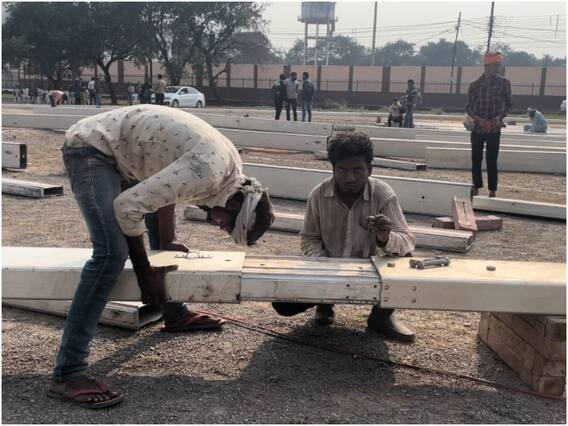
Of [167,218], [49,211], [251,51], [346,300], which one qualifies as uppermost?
[251,51]

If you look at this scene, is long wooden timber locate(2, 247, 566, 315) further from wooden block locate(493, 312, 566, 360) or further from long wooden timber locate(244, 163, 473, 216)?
long wooden timber locate(244, 163, 473, 216)

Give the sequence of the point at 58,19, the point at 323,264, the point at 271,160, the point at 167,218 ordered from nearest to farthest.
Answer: the point at 323,264
the point at 167,218
the point at 271,160
the point at 58,19

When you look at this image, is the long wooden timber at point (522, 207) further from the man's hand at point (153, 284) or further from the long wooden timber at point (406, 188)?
the man's hand at point (153, 284)

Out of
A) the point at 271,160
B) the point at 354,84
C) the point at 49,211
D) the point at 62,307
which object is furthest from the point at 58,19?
the point at 62,307

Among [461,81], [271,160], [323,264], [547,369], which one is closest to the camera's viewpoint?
[547,369]

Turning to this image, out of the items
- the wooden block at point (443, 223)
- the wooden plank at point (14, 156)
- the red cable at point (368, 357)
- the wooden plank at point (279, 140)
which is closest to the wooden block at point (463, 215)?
the wooden block at point (443, 223)

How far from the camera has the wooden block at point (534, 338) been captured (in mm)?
3047

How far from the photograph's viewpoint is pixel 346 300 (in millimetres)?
3113

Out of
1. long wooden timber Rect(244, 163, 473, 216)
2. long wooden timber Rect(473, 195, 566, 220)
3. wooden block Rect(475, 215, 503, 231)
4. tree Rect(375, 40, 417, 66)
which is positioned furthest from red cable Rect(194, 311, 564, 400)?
tree Rect(375, 40, 417, 66)

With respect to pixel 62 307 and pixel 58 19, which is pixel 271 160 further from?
pixel 58 19

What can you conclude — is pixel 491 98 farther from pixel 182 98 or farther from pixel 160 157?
pixel 182 98

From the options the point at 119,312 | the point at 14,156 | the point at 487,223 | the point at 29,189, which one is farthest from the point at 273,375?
the point at 14,156

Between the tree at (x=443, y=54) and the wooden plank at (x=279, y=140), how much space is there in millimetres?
97310

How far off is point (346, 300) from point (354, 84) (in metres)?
44.3
